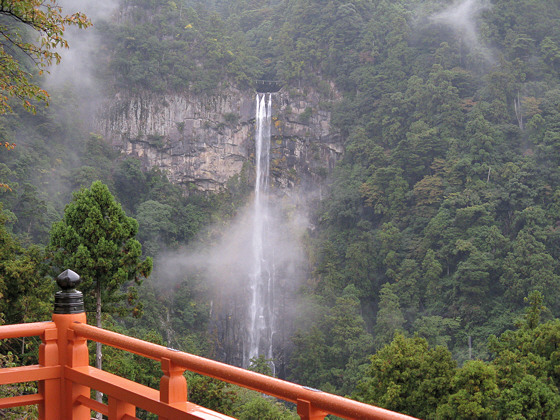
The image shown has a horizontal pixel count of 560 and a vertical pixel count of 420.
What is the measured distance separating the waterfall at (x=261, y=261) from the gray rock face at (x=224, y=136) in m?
0.53

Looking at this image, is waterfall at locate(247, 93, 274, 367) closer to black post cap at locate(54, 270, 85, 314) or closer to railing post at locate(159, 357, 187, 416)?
black post cap at locate(54, 270, 85, 314)

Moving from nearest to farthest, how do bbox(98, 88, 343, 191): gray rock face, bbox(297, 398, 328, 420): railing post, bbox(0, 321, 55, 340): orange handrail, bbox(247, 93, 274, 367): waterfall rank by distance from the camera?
bbox(297, 398, 328, 420): railing post, bbox(0, 321, 55, 340): orange handrail, bbox(247, 93, 274, 367): waterfall, bbox(98, 88, 343, 191): gray rock face

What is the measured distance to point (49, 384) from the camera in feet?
8.19

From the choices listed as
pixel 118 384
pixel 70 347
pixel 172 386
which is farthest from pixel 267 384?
pixel 70 347

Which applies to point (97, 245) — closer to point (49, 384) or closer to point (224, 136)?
point (49, 384)

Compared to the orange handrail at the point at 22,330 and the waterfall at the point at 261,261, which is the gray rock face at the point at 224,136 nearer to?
the waterfall at the point at 261,261

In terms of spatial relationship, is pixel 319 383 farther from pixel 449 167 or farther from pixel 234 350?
pixel 449 167

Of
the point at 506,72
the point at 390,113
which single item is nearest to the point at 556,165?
the point at 506,72

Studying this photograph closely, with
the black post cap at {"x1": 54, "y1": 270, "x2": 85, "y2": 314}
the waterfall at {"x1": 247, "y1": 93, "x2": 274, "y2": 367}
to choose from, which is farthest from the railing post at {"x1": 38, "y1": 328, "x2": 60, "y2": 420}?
the waterfall at {"x1": 247, "y1": 93, "x2": 274, "y2": 367}

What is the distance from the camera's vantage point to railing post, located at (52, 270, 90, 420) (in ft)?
8.14

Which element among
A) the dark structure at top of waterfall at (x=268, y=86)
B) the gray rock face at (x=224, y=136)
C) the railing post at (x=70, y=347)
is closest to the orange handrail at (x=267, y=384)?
the railing post at (x=70, y=347)

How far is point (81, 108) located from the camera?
35.6 meters

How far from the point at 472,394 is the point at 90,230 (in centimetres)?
888

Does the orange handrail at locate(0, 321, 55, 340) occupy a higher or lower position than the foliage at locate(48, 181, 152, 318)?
higher
